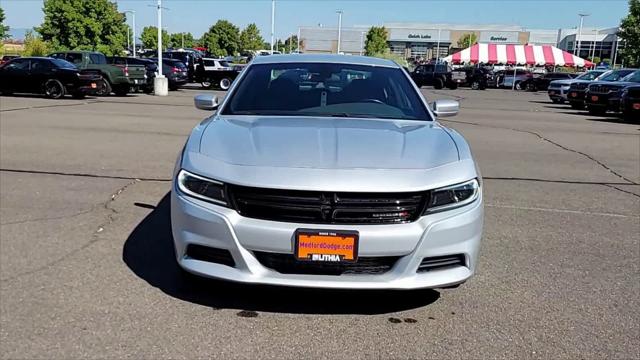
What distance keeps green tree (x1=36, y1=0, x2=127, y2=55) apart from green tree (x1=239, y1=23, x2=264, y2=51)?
4105 cm

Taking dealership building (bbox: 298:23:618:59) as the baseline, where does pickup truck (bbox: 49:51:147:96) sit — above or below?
below

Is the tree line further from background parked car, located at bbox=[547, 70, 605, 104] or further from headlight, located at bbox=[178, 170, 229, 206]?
headlight, located at bbox=[178, 170, 229, 206]

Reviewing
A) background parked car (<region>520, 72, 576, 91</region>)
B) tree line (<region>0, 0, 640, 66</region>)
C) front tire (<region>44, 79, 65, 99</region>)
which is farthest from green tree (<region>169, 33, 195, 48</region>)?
front tire (<region>44, 79, 65, 99</region>)

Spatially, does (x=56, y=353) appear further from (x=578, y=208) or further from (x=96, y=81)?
(x=96, y=81)

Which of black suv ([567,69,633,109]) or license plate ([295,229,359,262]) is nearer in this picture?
license plate ([295,229,359,262])

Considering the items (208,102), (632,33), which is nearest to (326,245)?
(208,102)

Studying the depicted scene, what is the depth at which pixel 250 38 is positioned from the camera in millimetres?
102375

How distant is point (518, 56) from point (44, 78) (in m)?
47.0

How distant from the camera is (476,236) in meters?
3.50

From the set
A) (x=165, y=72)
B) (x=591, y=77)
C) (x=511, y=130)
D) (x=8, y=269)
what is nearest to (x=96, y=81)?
(x=165, y=72)

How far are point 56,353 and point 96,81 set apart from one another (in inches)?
Answer: 769

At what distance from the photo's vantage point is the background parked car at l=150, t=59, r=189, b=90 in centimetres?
2904

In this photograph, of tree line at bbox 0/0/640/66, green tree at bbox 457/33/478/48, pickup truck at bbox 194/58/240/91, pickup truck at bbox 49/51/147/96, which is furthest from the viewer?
green tree at bbox 457/33/478/48

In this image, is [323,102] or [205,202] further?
[323,102]
